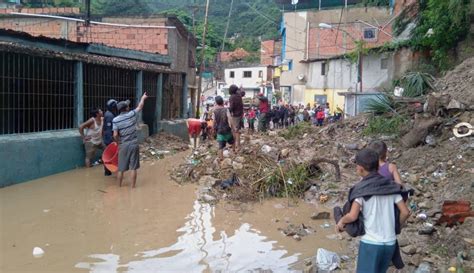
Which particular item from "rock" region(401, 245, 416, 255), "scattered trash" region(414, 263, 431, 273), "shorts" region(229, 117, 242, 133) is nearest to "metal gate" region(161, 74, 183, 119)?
"shorts" region(229, 117, 242, 133)

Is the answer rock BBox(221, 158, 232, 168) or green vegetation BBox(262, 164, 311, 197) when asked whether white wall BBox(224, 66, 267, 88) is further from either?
green vegetation BBox(262, 164, 311, 197)

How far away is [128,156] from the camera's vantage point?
800 centimetres

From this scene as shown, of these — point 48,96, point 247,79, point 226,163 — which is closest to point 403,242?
point 226,163

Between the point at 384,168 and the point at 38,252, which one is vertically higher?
the point at 384,168

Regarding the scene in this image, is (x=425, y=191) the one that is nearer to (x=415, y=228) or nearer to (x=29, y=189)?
(x=415, y=228)

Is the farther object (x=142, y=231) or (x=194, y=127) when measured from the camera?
(x=194, y=127)

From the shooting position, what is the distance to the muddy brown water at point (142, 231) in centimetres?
475

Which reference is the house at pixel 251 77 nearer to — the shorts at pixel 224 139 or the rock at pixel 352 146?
the rock at pixel 352 146

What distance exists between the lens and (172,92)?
16172 millimetres

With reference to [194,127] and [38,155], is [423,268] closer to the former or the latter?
[38,155]

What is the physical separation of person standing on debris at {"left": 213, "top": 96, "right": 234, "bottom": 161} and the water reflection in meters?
3.61

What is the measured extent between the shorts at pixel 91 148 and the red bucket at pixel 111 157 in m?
1.11

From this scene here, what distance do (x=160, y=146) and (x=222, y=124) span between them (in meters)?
4.54

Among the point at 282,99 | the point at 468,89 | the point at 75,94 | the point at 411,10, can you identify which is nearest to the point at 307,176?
the point at 468,89
